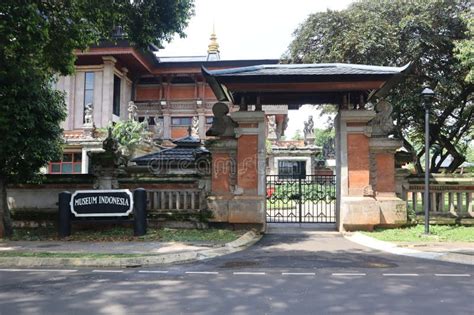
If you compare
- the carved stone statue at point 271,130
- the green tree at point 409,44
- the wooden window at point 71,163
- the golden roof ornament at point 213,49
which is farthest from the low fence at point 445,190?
the golden roof ornament at point 213,49

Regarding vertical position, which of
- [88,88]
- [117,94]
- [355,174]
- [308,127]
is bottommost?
[355,174]

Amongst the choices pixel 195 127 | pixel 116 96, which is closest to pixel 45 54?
pixel 195 127

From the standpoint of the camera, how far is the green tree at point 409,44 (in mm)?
19797

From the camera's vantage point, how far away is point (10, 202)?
13.1 meters

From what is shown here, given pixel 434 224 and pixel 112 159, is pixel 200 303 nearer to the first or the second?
pixel 112 159

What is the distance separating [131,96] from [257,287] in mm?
42077

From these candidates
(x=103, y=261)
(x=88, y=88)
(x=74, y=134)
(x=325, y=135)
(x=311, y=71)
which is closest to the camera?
(x=103, y=261)

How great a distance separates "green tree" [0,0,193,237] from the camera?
32.4 ft

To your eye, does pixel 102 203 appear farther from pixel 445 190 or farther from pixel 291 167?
pixel 291 167

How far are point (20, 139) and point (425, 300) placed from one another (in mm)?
9773

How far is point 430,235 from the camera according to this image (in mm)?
10922

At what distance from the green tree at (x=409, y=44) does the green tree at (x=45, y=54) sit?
10745 mm

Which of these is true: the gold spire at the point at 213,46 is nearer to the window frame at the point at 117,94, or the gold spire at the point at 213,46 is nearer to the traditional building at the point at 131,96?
the traditional building at the point at 131,96

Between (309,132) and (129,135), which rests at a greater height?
(309,132)
